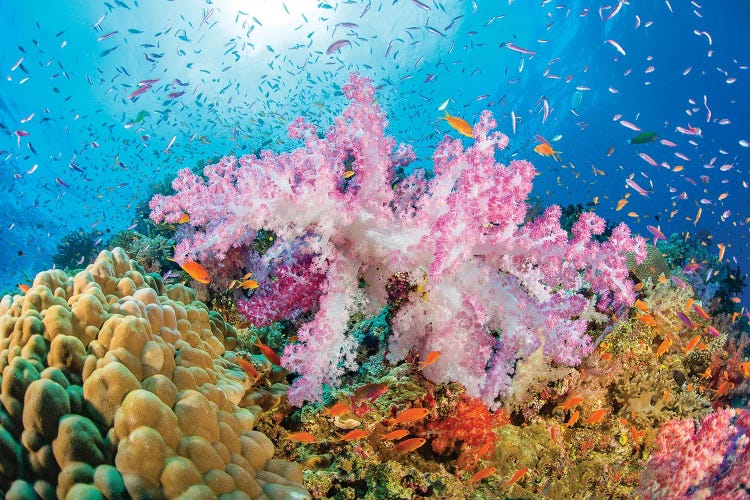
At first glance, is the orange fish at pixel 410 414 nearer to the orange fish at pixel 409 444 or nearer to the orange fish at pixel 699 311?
the orange fish at pixel 409 444

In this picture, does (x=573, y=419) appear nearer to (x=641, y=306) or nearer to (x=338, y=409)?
(x=641, y=306)

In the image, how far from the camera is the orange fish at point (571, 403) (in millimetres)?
4070

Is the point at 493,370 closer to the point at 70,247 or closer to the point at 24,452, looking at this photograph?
the point at 24,452

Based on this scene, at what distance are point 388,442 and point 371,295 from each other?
1267mm

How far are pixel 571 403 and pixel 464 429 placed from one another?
1486 mm

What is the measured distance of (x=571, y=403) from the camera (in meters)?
4.07

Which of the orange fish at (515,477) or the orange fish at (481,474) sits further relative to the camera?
the orange fish at (515,477)

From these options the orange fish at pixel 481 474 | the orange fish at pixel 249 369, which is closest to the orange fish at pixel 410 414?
the orange fish at pixel 481 474

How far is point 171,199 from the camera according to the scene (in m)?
3.90

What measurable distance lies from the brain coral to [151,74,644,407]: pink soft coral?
683 millimetres

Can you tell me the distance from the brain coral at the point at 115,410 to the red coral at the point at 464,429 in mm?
1417

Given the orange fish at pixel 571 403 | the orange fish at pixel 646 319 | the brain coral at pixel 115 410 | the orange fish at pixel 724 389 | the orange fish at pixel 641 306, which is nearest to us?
the brain coral at pixel 115 410

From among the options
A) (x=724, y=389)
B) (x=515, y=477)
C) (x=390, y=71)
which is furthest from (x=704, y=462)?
(x=390, y=71)

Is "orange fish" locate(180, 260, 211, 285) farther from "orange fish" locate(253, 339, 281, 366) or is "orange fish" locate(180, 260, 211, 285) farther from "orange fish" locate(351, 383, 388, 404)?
"orange fish" locate(351, 383, 388, 404)
